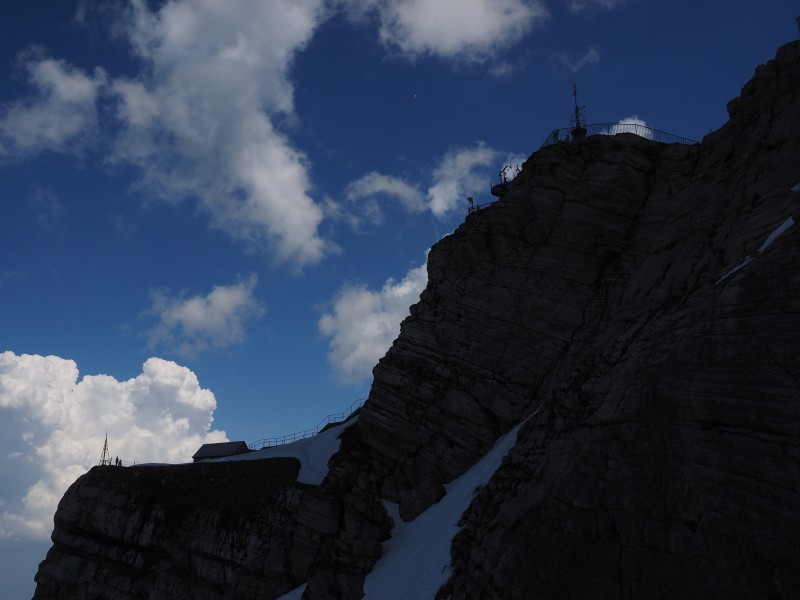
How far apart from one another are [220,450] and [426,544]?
140 feet

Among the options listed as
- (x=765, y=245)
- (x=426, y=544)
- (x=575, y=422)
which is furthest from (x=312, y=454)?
(x=765, y=245)

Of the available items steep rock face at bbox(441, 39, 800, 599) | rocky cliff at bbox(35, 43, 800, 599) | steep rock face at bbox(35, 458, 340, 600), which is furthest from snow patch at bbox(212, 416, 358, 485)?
steep rock face at bbox(441, 39, 800, 599)

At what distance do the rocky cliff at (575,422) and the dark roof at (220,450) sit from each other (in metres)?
14.8

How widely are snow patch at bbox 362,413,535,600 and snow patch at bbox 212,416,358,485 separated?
759 centimetres

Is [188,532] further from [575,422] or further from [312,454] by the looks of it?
[575,422]

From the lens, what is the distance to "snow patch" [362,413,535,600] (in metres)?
28.9

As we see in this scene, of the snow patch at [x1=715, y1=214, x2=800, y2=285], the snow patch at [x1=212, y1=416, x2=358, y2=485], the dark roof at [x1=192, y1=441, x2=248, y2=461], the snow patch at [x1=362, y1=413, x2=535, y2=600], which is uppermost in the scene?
the dark roof at [x1=192, y1=441, x2=248, y2=461]

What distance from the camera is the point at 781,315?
17719 millimetres

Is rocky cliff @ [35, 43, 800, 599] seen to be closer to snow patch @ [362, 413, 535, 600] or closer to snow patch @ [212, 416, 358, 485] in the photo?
snow patch @ [362, 413, 535, 600]

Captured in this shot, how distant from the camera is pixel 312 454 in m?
49.7

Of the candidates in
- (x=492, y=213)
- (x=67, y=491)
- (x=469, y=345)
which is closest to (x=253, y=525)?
(x=469, y=345)

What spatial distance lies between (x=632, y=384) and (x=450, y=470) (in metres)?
20.4

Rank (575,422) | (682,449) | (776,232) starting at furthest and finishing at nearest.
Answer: (575,422) → (776,232) → (682,449)

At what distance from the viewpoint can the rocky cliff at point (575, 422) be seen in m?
17.1
